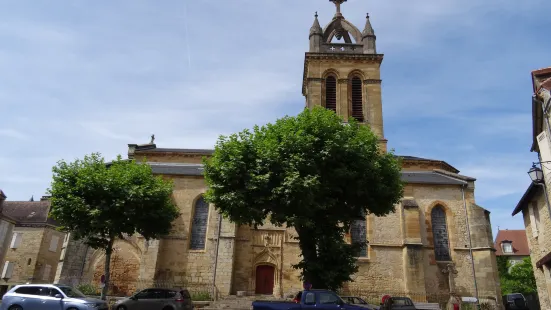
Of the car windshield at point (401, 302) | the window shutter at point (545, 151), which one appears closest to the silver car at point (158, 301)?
the car windshield at point (401, 302)

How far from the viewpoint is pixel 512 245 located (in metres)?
47.2

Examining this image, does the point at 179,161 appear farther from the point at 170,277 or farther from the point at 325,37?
the point at 325,37

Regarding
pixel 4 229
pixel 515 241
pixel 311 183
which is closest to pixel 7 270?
pixel 4 229

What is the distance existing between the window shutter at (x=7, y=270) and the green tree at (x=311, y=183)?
23964 millimetres

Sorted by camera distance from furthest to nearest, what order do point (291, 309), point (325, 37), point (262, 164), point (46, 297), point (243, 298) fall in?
point (325, 37), point (243, 298), point (262, 164), point (46, 297), point (291, 309)

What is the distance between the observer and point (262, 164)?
15.4 m

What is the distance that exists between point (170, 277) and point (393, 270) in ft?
45.0

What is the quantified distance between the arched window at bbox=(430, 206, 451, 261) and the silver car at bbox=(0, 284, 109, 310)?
19903mm

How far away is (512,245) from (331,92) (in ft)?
112

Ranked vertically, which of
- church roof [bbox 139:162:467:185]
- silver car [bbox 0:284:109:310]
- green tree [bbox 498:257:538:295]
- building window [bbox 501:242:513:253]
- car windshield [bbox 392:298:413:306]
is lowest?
silver car [bbox 0:284:109:310]

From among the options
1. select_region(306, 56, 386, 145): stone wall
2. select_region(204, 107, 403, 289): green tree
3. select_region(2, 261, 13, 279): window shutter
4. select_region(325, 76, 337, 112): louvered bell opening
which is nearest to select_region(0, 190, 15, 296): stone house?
select_region(2, 261, 13, 279): window shutter

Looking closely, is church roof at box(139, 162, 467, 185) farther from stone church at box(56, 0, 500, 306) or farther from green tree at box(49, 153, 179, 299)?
green tree at box(49, 153, 179, 299)

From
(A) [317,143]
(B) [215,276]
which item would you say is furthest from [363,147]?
(B) [215,276]

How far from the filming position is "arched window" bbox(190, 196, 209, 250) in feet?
79.8
